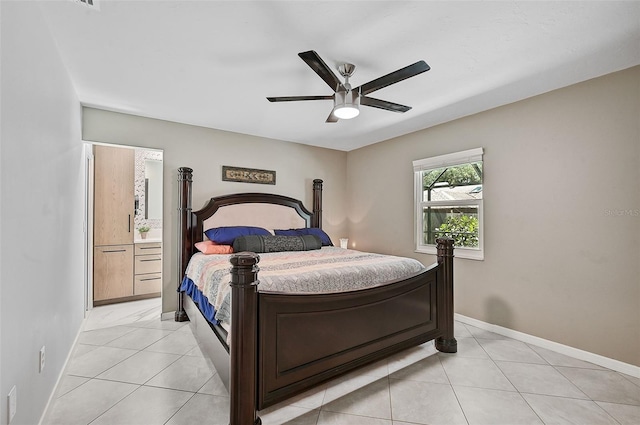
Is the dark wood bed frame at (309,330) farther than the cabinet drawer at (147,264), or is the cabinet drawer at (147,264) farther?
the cabinet drawer at (147,264)

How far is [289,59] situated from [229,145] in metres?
2.12

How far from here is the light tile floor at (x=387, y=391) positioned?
1800mm

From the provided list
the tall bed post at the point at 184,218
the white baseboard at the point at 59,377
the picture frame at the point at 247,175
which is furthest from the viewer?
the picture frame at the point at 247,175

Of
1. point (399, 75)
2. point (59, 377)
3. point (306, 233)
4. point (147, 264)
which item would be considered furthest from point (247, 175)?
point (59, 377)

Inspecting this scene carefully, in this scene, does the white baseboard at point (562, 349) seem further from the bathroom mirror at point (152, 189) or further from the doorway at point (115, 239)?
the bathroom mirror at point (152, 189)

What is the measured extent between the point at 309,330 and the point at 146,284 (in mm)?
3524

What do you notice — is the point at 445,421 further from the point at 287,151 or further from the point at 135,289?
the point at 135,289

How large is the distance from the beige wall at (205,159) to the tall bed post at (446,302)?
2550 mm

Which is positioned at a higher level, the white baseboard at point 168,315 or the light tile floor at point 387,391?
the white baseboard at point 168,315

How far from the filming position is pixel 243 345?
1.63 meters

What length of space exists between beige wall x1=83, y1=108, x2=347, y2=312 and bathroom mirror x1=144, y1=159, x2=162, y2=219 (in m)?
1.49

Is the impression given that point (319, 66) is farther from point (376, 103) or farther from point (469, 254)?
point (469, 254)

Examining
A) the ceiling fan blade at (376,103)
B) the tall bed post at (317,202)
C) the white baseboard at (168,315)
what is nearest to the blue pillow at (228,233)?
the white baseboard at (168,315)

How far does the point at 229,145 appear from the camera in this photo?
4.12 m
